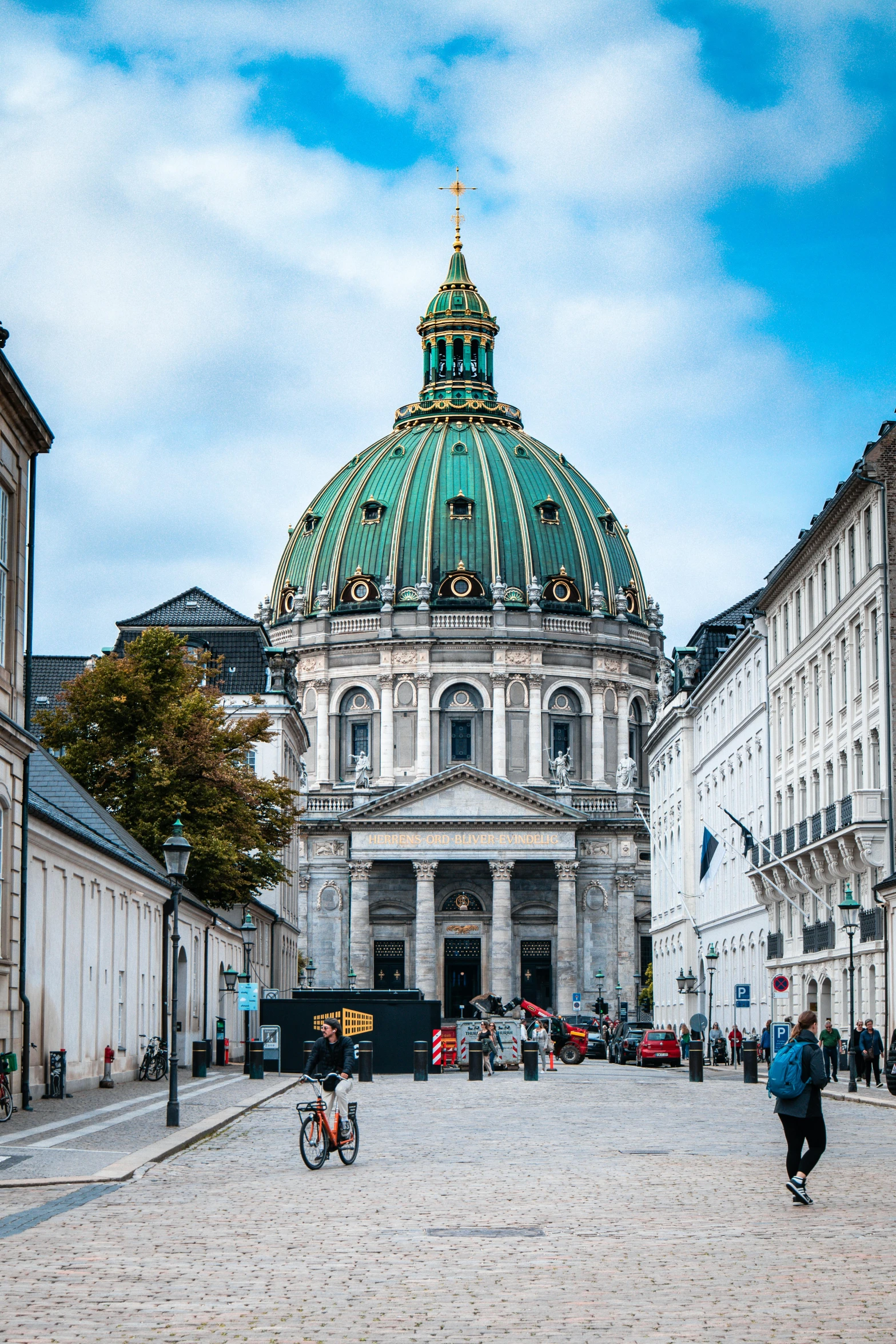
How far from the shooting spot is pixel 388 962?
4985 inches

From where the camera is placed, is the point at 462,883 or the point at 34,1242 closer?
the point at 34,1242

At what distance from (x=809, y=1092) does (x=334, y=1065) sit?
6.44 meters

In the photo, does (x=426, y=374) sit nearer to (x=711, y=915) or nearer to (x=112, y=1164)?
(x=711, y=915)

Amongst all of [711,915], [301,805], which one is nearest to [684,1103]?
[711,915]

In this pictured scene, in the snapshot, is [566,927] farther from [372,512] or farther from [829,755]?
[829,755]

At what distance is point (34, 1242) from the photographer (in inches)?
580

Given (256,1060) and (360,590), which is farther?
(360,590)

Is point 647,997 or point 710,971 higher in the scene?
point 710,971

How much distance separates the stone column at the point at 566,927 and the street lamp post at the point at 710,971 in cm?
4204

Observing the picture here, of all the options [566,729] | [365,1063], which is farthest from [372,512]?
[365,1063]

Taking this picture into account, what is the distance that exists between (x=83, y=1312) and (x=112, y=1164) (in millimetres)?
9653

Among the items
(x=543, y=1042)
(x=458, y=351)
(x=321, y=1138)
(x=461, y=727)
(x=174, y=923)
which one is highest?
(x=458, y=351)

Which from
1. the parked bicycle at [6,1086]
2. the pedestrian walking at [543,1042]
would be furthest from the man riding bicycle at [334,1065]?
the pedestrian walking at [543,1042]

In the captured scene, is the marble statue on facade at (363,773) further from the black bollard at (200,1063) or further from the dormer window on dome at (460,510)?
the black bollard at (200,1063)
